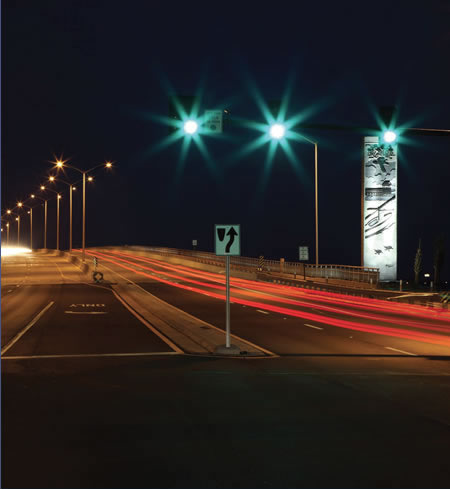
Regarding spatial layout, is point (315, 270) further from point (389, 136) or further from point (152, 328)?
point (389, 136)

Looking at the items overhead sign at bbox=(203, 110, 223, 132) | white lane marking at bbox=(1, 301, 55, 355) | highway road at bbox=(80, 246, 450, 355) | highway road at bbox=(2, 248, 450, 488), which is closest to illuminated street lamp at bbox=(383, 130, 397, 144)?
overhead sign at bbox=(203, 110, 223, 132)

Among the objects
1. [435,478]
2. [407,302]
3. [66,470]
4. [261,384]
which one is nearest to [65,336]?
[261,384]

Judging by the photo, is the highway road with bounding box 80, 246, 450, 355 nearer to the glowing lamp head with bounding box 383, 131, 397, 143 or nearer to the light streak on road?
the light streak on road

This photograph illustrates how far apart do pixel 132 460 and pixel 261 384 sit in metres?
5.07

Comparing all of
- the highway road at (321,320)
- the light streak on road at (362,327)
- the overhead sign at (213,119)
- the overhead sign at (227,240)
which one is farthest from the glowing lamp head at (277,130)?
the light streak on road at (362,327)

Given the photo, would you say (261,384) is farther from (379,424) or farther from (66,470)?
(66,470)

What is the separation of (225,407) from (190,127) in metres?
6.07

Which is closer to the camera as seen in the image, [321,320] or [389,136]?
[389,136]

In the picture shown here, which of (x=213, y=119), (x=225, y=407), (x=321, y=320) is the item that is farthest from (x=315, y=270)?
(x=225, y=407)

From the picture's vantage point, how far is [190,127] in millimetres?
13734

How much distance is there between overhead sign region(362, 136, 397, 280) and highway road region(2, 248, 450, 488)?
940 inches

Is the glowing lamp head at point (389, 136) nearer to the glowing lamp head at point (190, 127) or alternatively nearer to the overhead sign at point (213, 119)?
the overhead sign at point (213, 119)

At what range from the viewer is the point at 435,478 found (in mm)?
6637

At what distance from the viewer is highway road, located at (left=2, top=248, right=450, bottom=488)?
6898mm
